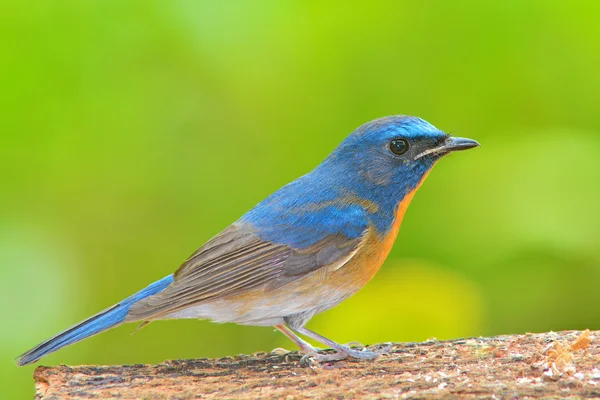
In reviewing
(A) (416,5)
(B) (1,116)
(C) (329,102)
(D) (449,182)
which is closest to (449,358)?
(D) (449,182)

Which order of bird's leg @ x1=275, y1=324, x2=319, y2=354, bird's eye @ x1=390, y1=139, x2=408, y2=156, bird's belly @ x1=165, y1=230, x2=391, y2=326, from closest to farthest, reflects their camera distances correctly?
1. bird's belly @ x1=165, y1=230, x2=391, y2=326
2. bird's leg @ x1=275, y1=324, x2=319, y2=354
3. bird's eye @ x1=390, y1=139, x2=408, y2=156

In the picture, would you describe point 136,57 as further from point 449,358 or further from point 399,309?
point 449,358

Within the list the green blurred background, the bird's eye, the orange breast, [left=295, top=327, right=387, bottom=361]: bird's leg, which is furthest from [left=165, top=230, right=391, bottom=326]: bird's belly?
the green blurred background

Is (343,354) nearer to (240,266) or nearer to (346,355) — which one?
(346,355)

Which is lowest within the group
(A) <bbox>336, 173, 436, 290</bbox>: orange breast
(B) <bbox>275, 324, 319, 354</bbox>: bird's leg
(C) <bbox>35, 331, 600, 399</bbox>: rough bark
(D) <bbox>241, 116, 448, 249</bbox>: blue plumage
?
(C) <bbox>35, 331, 600, 399</bbox>: rough bark

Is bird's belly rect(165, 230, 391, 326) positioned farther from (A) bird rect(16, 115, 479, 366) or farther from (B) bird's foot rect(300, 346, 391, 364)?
(B) bird's foot rect(300, 346, 391, 364)

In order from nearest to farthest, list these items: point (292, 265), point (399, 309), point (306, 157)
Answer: point (292, 265), point (399, 309), point (306, 157)


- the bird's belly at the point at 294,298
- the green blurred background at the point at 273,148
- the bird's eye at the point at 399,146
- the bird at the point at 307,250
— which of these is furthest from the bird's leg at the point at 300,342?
the bird's eye at the point at 399,146

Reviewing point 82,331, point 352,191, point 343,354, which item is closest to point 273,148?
point 352,191
